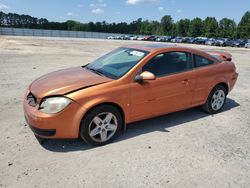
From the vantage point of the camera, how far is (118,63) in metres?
4.63

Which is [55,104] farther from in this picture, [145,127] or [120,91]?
[145,127]

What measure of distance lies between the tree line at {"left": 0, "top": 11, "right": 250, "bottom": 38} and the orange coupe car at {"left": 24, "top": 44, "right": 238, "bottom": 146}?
235 ft

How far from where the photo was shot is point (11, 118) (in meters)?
4.89

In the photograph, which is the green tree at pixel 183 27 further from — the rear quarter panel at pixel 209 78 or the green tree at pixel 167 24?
the rear quarter panel at pixel 209 78

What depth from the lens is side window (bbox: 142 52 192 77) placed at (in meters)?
4.39

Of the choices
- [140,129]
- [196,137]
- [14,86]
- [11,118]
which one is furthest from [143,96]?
[14,86]

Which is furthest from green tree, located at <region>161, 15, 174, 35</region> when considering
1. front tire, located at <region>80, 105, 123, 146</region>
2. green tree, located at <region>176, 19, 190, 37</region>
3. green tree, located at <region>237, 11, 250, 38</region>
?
front tire, located at <region>80, 105, 123, 146</region>

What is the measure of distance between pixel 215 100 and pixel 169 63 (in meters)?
1.57

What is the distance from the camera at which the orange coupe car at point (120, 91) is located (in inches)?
141

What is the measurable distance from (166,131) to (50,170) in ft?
7.08

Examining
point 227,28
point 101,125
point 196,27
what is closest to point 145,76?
point 101,125

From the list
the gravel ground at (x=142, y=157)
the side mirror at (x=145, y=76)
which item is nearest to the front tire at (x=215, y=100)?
the gravel ground at (x=142, y=157)

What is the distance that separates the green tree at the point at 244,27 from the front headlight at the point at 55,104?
7389 cm

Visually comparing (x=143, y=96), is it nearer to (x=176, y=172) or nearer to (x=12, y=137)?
(x=176, y=172)
